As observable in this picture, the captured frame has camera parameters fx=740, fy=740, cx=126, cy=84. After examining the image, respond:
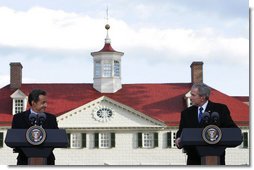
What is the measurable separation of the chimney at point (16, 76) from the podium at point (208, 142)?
1370 inches

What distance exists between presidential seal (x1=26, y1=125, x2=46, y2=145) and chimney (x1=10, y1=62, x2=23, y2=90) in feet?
113

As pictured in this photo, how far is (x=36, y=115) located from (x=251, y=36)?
411cm

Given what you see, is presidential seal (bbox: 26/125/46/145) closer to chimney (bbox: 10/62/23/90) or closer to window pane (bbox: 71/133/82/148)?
window pane (bbox: 71/133/82/148)

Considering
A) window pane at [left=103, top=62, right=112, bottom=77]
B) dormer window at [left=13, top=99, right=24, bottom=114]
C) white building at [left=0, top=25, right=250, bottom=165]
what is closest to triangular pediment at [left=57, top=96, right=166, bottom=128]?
white building at [left=0, top=25, right=250, bottom=165]

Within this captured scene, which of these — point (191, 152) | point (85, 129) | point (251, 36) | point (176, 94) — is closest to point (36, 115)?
point (191, 152)

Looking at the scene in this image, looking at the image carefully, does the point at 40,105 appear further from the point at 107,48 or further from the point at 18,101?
the point at 107,48

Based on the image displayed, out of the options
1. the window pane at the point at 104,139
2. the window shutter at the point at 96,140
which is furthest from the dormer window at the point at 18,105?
the window pane at the point at 104,139

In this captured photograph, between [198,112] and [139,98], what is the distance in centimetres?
3340

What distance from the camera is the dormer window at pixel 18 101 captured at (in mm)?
43438

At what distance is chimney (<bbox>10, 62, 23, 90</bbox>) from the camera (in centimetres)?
4431

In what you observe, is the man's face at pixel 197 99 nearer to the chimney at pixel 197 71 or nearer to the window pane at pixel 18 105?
the window pane at pixel 18 105

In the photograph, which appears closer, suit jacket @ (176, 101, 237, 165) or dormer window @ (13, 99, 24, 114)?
suit jacket @ (176, 101, 237, 165)

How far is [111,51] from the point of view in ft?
151

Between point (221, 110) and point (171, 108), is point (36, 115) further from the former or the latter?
point (171, 108)
